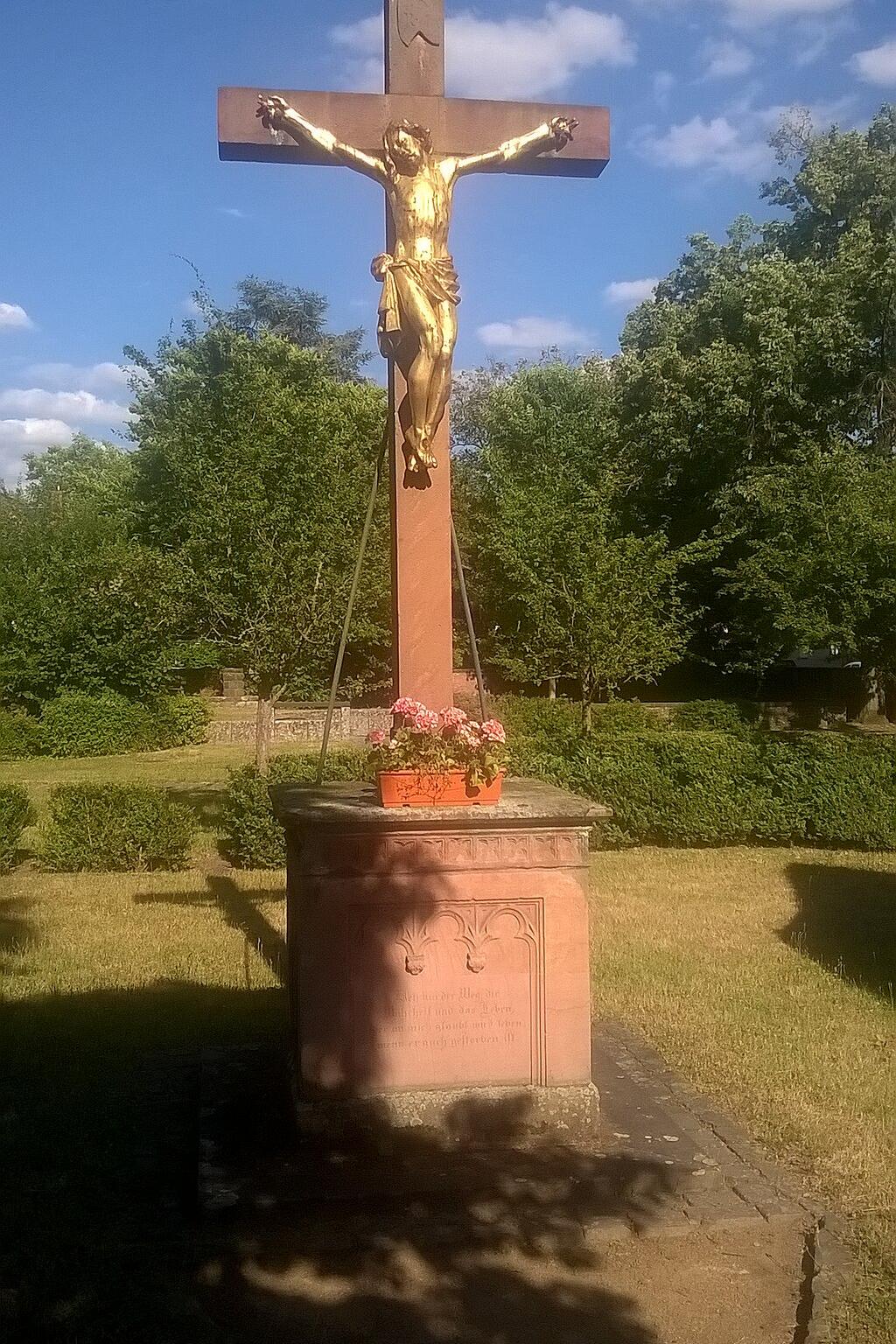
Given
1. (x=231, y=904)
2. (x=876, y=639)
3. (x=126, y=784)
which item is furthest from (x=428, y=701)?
(x=876, y=639)

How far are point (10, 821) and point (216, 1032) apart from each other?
21.1ft

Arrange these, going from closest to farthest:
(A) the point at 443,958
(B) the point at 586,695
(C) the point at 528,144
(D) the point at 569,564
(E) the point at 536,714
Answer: (A) the point at 443,958
(C) the point at 528,144
(D) the point at 569,564
(B) the point at 586,695
(E) the point at 536,714

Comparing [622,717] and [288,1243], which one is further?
[622,717]

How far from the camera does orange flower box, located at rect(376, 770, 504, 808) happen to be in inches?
181

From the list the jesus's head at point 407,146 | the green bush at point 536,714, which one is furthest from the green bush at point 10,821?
the green bush at point 536,714

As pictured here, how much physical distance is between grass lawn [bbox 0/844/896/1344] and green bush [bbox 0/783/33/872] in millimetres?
407

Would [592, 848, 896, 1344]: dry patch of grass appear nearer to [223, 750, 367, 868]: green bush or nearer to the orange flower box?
the orange flower box

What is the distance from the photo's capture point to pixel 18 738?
25094mm

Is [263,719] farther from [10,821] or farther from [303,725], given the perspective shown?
[303,725]

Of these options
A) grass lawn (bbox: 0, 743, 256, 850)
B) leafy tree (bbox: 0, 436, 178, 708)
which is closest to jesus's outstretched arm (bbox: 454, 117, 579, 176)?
grass lawn (bbox: 0, 743, 256, 850)

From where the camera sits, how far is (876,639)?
1886 centimetres

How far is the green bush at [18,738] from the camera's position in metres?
24.8

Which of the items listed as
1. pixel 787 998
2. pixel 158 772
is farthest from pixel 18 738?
pixel 787 998

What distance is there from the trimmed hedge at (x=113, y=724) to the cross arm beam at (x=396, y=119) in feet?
70.3
